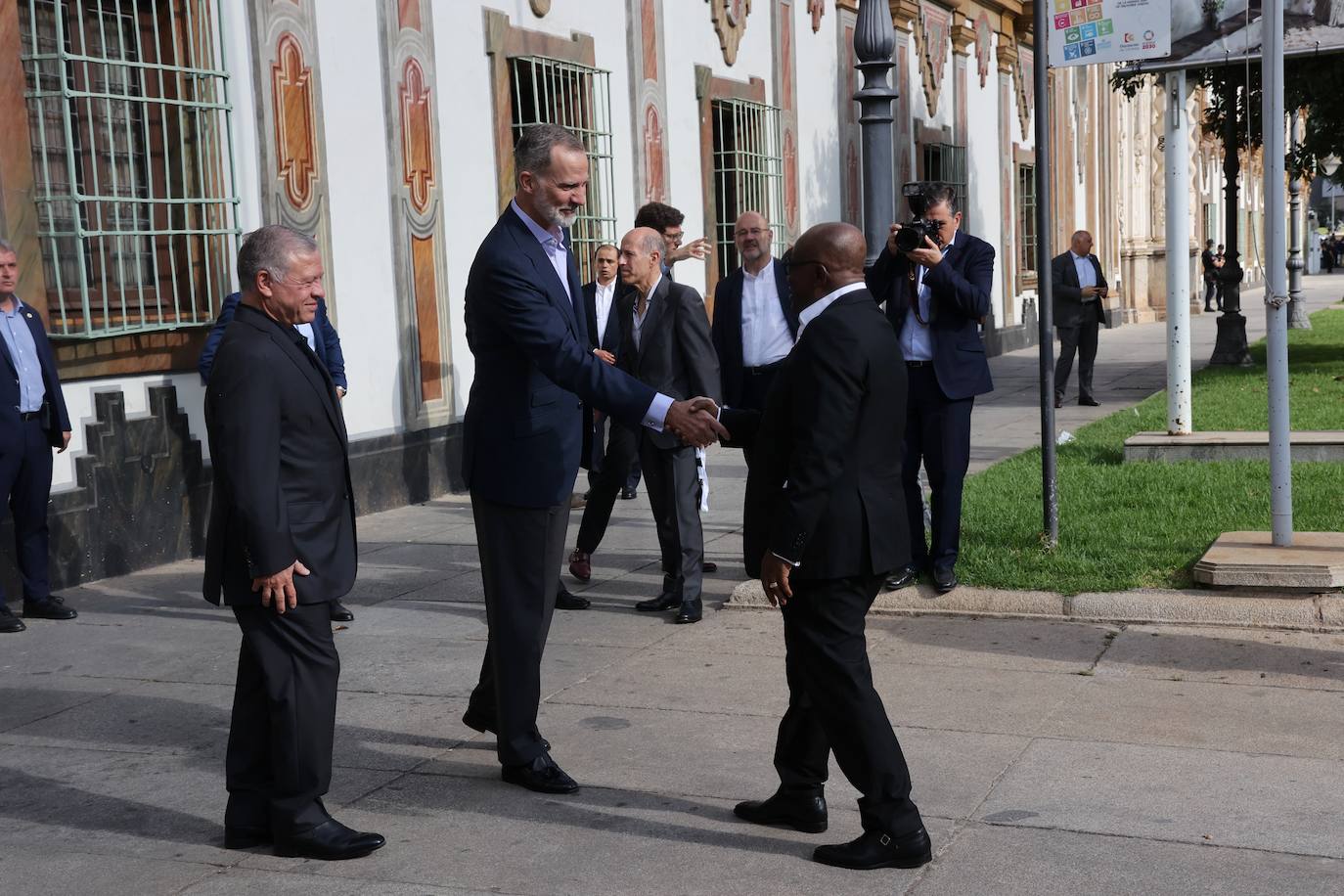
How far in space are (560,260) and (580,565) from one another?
3272mm

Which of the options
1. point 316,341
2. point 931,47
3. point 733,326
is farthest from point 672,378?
point 931,47

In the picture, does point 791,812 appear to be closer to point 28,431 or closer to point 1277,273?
point 1277,273

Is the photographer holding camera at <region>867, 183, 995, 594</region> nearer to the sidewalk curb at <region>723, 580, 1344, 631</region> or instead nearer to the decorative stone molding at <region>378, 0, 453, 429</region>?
the sidewalk curb at <region>723, 580, 1344, 631</region>

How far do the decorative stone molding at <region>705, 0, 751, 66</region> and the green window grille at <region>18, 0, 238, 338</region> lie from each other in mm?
6867

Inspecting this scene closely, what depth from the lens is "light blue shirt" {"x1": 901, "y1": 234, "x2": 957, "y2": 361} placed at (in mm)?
7242

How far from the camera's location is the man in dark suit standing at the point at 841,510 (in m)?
4.01

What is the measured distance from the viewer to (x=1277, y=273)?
23.5 feet

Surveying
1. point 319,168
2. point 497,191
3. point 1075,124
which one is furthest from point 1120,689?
point 1075,124

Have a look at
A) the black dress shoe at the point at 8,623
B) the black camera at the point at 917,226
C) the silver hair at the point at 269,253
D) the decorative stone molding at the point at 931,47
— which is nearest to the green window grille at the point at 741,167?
the decorative stone molding at the point at 931,47

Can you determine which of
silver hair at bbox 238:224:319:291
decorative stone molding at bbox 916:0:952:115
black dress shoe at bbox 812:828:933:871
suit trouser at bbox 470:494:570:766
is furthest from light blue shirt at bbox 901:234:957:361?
decorative stone molding at bbox 916:0:952:115

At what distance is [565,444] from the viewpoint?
4852mm

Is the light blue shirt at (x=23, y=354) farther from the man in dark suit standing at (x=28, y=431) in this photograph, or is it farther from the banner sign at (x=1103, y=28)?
the banner sign at (x=1103, y=28)

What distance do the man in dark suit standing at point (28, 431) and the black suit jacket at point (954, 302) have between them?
155 inches

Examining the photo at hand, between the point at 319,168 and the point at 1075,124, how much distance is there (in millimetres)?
21878
